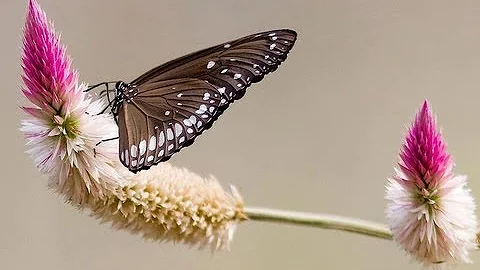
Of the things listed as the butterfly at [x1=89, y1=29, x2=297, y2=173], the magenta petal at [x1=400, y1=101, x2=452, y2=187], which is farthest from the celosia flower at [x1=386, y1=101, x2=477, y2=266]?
the butterfly at [x1=89, y1=29, x2=297, y2=173]

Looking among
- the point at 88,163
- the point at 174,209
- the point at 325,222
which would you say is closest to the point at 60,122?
the point at 88,163

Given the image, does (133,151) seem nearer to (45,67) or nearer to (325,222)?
(45,67)

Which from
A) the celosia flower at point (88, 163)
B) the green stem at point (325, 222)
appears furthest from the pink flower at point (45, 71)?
the green stem at point (325, 222)

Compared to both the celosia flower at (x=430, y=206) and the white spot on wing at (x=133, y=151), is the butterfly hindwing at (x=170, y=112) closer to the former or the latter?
the white spot on wing at (x=133, y=151)

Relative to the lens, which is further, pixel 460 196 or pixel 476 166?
pixel 476 166

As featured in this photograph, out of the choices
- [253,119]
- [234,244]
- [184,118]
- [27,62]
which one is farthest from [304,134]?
[27,62]

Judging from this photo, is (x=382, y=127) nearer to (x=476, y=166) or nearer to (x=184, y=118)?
(x=476, y=166)
